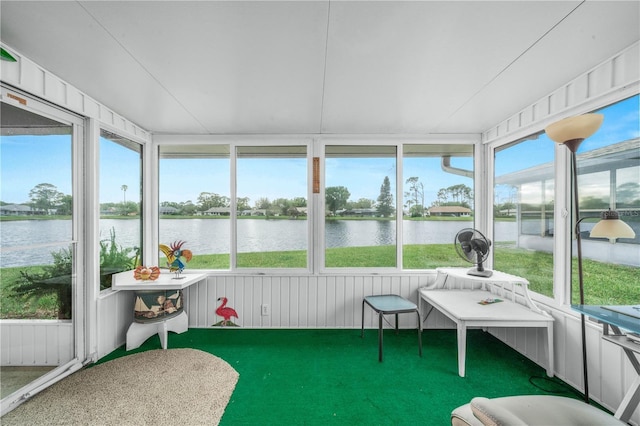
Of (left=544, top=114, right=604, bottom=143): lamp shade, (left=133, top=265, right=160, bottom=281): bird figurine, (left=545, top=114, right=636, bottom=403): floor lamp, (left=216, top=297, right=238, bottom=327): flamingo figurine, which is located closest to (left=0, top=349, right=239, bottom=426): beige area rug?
(left=216, top=297, right=238, bottom=327): flamingo figurine

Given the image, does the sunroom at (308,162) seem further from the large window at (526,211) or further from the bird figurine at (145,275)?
the bird figurine at (145,275)

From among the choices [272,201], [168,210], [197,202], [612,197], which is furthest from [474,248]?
[168,210]

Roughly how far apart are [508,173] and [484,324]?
175 cm

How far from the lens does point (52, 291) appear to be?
2.15 meters

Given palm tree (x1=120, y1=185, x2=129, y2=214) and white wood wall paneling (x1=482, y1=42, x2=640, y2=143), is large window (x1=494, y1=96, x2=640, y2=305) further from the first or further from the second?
palm tree (x1=120, y1=185, x2=129, y2=214)

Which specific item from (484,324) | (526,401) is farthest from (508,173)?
(526,401)

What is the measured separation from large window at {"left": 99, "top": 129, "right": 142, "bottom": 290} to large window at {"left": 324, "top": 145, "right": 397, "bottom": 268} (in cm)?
233

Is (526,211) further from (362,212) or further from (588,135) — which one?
(362,212)

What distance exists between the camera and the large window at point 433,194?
338cm

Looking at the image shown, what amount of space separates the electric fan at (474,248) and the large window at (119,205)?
3759 millimetres

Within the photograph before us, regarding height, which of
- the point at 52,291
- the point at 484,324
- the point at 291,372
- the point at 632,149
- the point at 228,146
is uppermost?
the point at 228,146

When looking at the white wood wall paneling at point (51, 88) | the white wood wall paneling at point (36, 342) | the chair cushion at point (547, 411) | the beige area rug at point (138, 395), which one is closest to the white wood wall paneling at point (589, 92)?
the chair cushion at point (547, 411)

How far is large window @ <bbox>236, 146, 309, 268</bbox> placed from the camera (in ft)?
11.1

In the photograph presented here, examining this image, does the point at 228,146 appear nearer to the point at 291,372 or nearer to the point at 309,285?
the point at 309,285
